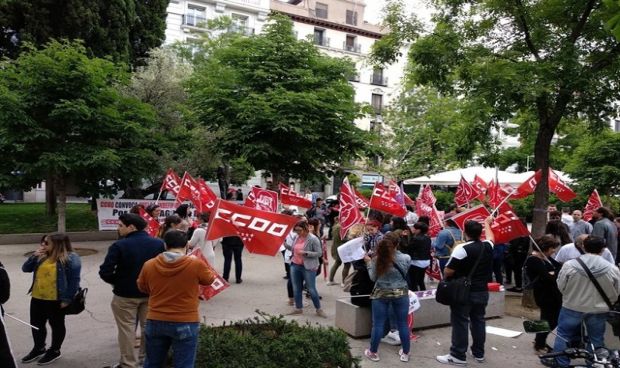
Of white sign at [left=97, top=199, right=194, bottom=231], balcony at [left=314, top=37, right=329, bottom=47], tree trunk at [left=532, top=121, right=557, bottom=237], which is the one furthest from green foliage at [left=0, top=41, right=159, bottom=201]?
balcony at [left=314, top=37, right=329, bottom=47]

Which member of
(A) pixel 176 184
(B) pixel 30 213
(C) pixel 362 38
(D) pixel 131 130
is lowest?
(B) pixel 30 213

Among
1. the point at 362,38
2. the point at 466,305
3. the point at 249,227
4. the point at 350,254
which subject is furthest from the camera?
the point at 362,38

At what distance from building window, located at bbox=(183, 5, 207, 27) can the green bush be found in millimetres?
37202

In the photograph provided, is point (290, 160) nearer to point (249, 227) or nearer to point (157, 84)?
point (157, 84)

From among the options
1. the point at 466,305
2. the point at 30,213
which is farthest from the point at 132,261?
the point at 30,213

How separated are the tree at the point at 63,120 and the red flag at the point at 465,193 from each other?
361 inches

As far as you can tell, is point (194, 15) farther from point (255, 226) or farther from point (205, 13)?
point (255, 226)

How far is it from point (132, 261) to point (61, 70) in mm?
9197

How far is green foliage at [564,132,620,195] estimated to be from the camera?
22.1 metres

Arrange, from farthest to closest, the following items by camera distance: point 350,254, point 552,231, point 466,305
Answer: point 552,231, point 350,254, point 466,305

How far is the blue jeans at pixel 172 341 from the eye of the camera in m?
4.23

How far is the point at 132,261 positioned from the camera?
17.0ft

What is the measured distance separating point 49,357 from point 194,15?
37.4m

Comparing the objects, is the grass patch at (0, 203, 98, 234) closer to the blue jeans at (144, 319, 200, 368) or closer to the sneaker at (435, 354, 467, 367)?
the blue jeans at (144, 319, 200, 368)
